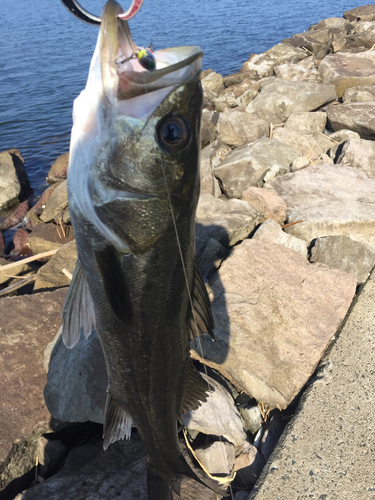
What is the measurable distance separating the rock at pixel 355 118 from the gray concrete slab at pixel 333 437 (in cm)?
553

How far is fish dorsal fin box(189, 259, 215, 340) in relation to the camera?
7.30ft

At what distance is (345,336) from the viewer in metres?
3.77

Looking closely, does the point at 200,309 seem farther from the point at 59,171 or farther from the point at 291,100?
the point at 59,171

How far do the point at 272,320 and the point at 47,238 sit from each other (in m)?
5.98

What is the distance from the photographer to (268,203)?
5.57 metres

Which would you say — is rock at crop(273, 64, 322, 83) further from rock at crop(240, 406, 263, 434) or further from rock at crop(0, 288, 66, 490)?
rock at crop(240, 406, 263, 434)

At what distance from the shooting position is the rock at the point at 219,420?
333cm

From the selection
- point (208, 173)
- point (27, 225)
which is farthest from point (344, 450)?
point (27, 225)

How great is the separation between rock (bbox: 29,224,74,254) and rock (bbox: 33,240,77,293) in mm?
1934

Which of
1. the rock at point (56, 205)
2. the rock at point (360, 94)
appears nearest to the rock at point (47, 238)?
the rock at point (56, 205)

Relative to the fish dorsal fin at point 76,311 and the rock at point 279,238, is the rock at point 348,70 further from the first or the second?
the fish dorsal fin at point 76,311

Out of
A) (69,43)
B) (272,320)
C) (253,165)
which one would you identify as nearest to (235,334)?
(272,320)

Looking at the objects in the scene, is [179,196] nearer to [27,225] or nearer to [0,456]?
[0,456]

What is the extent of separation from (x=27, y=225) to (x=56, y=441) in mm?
7818
